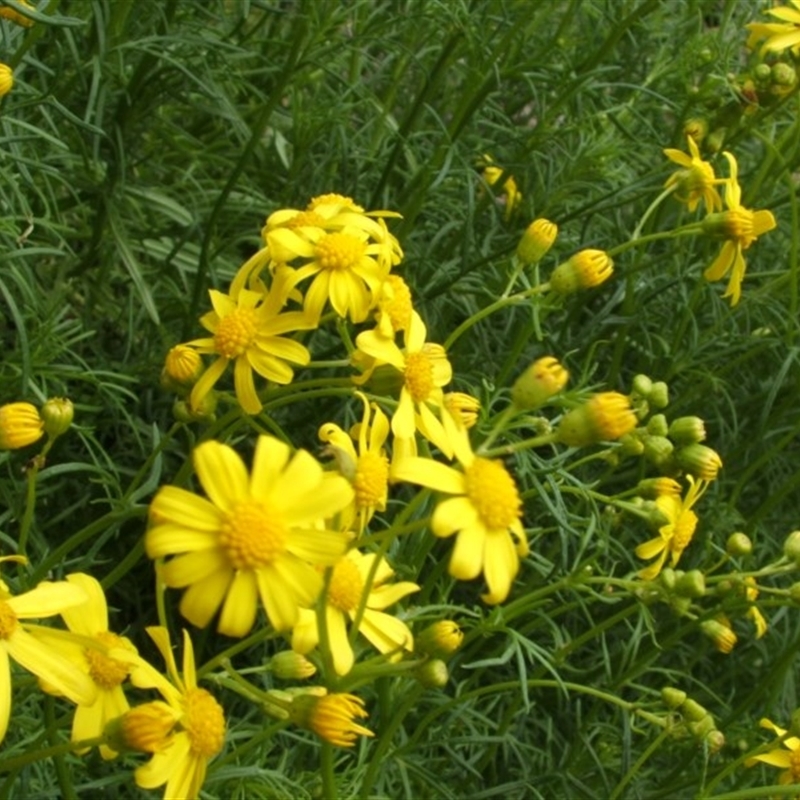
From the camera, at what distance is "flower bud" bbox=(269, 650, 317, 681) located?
1.66 m

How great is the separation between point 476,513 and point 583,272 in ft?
2.21

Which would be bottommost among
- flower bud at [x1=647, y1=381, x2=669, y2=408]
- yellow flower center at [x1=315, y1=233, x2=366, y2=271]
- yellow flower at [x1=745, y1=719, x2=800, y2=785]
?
yellow flower at [x1=745, y1=719, x2=800, y2=785]

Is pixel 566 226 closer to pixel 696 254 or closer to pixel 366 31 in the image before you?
pixel 696 254

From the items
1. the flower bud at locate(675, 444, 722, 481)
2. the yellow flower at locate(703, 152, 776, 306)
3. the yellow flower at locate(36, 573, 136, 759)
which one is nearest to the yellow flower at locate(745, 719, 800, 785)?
the flower bud at locate(675, 444, 722, 481)

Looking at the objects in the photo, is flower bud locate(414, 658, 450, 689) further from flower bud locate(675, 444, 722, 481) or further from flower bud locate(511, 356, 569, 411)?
flower bud locate(675, 444, 722, 481)

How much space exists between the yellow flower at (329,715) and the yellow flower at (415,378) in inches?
11.9

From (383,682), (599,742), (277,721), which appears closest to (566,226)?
(599,742)

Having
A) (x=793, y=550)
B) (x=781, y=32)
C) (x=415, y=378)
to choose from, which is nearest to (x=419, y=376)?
(x=415, y=378)

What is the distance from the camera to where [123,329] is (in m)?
2.99

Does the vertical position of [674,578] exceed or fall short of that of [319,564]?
it falls short

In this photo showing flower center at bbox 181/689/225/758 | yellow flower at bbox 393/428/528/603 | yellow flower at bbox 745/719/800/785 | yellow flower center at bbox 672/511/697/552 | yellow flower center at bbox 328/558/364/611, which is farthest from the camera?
yellow flower center at bbox 672/511/697/552

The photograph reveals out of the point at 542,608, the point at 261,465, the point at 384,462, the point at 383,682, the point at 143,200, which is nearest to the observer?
the point at 261,465

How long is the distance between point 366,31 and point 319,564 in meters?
2.02

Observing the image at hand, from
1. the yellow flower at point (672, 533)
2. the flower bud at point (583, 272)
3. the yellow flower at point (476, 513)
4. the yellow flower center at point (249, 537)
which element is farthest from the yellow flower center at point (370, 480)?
the yellow flower at point (672, 533)
